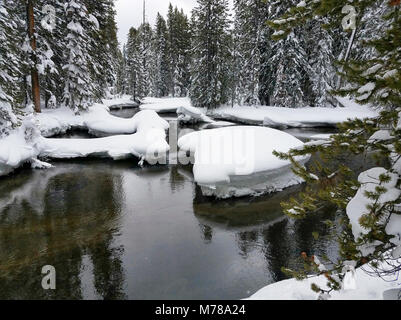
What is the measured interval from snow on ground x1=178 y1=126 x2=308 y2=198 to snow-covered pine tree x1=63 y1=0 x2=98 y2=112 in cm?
1510

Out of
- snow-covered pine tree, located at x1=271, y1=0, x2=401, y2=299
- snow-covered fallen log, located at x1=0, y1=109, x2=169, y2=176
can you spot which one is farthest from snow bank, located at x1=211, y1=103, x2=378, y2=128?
snow-covered pine tree, located at x1=271, y1=0, x2=401, y2=299

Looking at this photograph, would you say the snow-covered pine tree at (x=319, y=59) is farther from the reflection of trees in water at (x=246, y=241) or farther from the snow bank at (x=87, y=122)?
the reflection of trees in water at (x=246, y=241)

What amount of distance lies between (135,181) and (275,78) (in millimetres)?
21696

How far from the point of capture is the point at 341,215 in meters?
10.4

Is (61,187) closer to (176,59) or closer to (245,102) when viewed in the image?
(245,102)

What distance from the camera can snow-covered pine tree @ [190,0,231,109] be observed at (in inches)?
1166

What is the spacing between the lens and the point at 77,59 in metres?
23.6

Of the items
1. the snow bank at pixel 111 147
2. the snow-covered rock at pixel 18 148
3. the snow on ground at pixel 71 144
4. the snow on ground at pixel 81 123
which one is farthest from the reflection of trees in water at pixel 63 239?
the snow on ground at pixel 81 123

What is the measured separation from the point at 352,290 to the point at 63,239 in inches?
306

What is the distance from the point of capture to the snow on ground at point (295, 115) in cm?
2648

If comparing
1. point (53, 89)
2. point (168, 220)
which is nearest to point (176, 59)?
point (53, 89)

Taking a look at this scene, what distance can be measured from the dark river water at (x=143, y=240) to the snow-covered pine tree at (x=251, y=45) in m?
Result: 20.3

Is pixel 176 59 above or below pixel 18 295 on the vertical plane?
above
